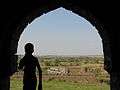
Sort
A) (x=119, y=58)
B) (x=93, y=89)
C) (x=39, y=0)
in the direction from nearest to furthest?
(x=119, y=58)
(x=39, y=0)
(x=93, y=89)

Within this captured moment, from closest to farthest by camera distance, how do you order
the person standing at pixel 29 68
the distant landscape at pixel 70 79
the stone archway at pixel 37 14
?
1. the person standing at pixel 29 68
2. the stone archway at pixel 37 14
3. the distant landscape at pixel 70 79

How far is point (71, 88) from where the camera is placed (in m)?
24.4

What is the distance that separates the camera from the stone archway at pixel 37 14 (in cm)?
570

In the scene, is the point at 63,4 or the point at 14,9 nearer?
the point at 14,9

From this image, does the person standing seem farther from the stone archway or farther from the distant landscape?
the distant landscape

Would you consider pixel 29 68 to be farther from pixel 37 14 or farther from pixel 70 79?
pixel 70 79

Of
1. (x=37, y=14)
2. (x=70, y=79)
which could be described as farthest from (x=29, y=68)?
(x=70, y=79)

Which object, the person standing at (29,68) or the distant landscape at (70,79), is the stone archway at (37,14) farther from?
the distant landscape at (70,79)

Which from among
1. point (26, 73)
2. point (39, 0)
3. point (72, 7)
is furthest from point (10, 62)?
point (72, 7)

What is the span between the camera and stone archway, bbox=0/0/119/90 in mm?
5699

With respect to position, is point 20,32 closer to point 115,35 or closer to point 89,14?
point 89,14

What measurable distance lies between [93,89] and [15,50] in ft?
60.0

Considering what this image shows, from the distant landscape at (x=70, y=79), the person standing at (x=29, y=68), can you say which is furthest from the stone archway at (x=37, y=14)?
the distant landscape at (x=70, y=79)

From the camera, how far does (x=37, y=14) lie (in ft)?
21.1
